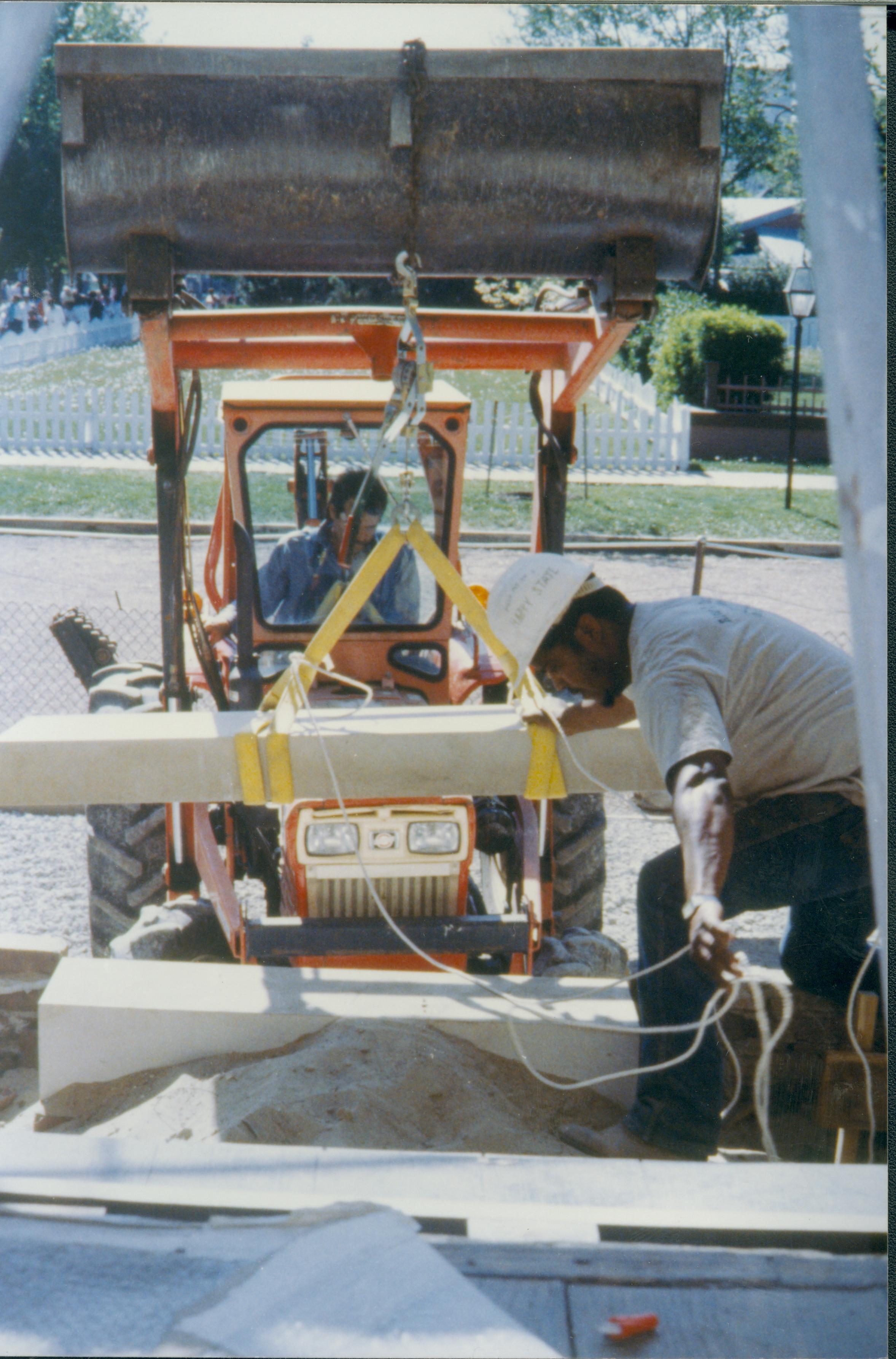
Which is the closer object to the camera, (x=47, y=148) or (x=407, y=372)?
Result: (x=407, y=372)

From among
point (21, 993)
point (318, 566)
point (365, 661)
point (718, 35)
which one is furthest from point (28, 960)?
point (718, 35)

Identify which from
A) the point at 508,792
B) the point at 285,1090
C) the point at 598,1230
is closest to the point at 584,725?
the point at 508,792

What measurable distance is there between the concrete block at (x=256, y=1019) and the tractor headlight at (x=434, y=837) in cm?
47

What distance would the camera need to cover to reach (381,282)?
15539 millimetres

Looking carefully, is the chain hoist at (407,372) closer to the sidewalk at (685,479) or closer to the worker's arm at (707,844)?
the worker's arm at (707,844)

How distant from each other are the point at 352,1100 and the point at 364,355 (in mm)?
2529

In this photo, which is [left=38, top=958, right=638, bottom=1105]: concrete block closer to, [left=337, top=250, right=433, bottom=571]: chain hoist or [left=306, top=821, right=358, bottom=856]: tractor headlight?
[left=306, top=821, right=358, bottom=856]: tractor headlight

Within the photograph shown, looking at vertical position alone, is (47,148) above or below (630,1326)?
above

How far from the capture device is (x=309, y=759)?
3.09 m

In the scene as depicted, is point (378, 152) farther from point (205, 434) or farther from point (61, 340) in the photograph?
point (61, 340)

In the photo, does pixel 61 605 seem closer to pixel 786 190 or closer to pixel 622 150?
pixel 622 150

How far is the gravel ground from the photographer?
18.0ft

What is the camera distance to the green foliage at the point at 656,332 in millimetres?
22172

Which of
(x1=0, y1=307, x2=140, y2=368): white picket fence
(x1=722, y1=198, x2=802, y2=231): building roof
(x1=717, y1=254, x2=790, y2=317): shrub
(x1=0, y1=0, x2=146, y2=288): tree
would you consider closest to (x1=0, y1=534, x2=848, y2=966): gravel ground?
(x1=0, y1=0, x2=146, y2=288): tree
